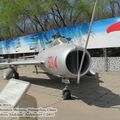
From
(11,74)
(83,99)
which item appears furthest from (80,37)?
(83,99)

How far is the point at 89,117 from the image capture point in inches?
282

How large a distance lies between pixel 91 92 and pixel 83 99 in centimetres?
121

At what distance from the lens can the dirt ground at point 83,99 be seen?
720 centimetres

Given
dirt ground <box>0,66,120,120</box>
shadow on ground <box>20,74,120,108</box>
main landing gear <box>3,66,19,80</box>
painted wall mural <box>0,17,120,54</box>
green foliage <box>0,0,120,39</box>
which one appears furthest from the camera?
green foliage <box>0,0,120,39</box>

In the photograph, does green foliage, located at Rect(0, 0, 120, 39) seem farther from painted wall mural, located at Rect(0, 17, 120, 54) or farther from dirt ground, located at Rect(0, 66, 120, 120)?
dirt ground, located at Rect(0, 66, 120, 120)

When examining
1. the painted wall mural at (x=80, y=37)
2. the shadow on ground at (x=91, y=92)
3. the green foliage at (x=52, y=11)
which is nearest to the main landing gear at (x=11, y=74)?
the shadow on ground at (x=91, y=92)

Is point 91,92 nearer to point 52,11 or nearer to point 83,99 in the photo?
point 83,99

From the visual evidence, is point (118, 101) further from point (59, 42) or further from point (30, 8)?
point (30, 8)

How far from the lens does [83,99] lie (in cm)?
930

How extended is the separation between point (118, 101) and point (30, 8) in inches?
793

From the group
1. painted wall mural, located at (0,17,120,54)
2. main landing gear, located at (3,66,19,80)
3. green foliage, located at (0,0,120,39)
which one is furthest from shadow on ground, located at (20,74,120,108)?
green foliage, located at (0,0,120,39)

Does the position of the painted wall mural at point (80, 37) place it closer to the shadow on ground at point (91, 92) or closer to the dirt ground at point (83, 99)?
the shadow on ground at point (91, 92)

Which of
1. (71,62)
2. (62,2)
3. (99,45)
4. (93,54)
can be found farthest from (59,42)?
(62,2)

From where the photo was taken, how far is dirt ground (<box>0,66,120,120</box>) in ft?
23.6
